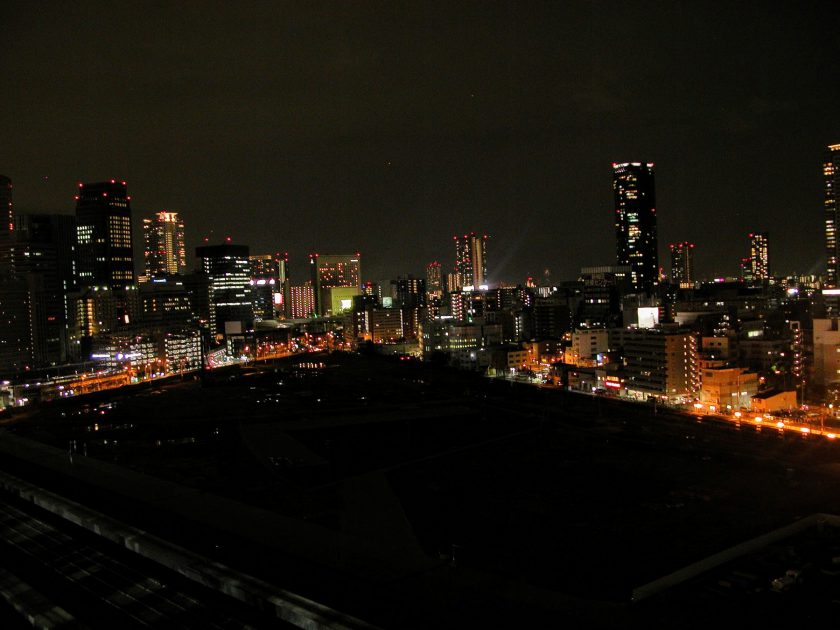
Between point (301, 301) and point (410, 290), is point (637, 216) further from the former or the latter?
point (301, 301)

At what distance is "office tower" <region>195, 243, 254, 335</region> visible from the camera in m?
54.2

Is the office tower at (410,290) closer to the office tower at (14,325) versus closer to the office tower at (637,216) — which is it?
the office tower at (637,216)

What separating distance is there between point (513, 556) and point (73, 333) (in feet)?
127

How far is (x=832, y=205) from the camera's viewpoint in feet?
140

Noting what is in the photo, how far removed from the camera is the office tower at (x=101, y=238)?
4797 centimetres

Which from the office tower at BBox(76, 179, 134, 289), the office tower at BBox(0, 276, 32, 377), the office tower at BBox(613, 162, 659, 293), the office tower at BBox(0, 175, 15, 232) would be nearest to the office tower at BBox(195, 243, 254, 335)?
the office tower at BBox(76, 179, 134, 289)

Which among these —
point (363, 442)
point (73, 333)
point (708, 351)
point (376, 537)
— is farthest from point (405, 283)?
point (376, 537)

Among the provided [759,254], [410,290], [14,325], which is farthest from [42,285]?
Result: [759,254]

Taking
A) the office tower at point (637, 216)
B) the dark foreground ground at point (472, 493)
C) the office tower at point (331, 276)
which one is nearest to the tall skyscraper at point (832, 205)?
the office tower at point (637, 216)

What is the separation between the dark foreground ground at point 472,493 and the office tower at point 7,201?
90.0 ft

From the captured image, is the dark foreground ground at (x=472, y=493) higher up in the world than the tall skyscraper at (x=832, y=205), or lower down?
lower down

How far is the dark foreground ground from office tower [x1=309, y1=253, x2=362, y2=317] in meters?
53.5

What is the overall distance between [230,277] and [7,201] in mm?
17623

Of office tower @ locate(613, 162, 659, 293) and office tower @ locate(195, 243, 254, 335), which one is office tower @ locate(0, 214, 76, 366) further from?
office tower @ locate(613, 162, 659, 293)
